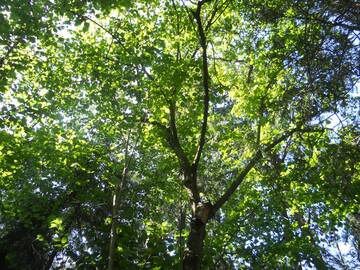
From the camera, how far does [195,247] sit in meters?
7.46

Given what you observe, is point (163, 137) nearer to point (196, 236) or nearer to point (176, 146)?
point (176, 146)

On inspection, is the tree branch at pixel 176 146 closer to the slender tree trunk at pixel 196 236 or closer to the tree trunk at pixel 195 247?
the slender tree trunk at pixel 196 236

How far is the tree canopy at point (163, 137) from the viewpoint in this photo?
262 inches

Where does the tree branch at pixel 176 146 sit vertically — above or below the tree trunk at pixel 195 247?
above

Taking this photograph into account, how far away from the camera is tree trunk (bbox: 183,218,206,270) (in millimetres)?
7172

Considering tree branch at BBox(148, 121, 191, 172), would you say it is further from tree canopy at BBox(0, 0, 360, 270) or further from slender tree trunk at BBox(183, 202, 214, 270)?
slender tree trunk at BBox(183, 202, 214, 270)

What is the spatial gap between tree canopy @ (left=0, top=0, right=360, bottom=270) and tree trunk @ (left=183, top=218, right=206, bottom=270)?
32mm

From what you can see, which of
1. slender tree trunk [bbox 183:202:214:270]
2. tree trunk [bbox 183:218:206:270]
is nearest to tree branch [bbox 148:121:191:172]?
slender tree trunk [bbox 183:202:214:270]

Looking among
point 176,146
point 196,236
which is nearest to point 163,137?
point 176,146

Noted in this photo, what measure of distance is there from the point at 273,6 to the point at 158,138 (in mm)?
4918

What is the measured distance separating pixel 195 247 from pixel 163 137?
3.63 metres

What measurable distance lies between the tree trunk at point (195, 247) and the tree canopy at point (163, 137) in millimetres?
32

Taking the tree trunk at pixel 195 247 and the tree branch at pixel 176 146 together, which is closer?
the tree trunk at pixel 195 247

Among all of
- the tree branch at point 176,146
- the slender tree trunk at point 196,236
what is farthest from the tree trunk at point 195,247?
the tree branch at point 176,146
